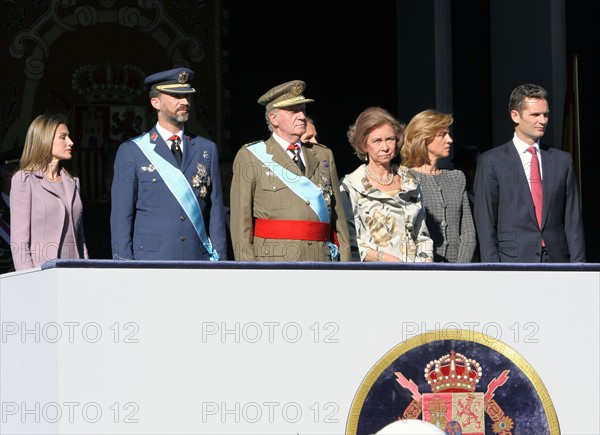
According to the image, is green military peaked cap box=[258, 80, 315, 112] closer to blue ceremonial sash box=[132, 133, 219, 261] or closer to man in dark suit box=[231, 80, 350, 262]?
man in dark suit box=[231, 80, 350, 262]

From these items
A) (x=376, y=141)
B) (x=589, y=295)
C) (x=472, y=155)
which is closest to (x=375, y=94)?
(x=472, y=155)

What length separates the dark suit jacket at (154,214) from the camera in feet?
21.8

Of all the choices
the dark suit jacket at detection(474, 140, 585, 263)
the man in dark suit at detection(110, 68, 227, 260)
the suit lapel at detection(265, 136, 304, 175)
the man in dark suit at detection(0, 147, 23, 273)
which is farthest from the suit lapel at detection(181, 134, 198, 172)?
the man in dark suit at detection(0, 147, 23, 273)

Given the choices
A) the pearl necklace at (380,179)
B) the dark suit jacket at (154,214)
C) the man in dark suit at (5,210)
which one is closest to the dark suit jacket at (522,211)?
the pearl necklace at (380,179)

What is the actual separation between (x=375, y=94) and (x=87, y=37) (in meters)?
2.20

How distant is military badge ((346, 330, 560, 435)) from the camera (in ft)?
19.4

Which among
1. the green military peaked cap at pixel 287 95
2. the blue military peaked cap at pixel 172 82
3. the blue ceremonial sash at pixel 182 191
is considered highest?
the blue military peaked cap at pixel 172 82

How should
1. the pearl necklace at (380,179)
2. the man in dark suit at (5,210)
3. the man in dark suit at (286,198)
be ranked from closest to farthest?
1. the man in dark suit at (286,198)
2. the pearl necklace at (380,179)
3. the man in dark suit at (5,210)

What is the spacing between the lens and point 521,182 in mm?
6965

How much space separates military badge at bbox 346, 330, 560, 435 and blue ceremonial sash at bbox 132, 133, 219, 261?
1.16 metres

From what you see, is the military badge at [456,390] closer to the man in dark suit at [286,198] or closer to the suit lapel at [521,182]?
the man in dark suit at [286,198]

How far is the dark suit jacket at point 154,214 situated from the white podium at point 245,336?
837mm

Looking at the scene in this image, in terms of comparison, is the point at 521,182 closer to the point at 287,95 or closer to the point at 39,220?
the point at 287,95

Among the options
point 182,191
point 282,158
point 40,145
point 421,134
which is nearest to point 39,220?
point 40,145
